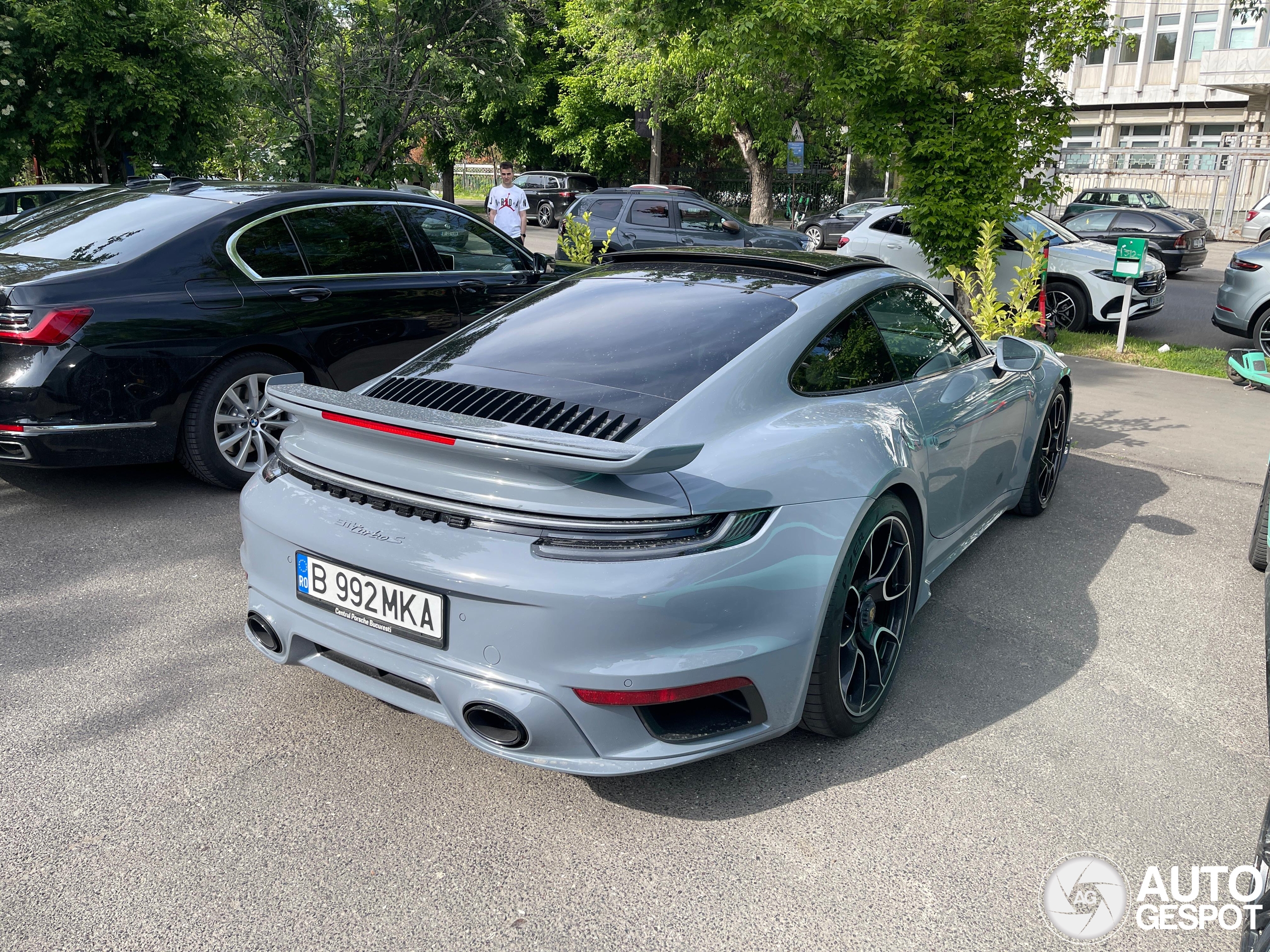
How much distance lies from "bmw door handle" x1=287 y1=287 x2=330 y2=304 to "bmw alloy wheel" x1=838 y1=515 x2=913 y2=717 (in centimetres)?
383

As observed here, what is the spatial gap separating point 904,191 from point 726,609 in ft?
28.3

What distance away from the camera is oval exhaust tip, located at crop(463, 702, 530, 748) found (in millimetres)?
2562

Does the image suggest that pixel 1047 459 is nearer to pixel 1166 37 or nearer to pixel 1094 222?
pixel 1094 222

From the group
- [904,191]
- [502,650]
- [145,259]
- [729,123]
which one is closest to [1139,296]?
[904,191]

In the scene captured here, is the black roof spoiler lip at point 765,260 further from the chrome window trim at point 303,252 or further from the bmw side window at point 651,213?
the bmw side window at point 651,213

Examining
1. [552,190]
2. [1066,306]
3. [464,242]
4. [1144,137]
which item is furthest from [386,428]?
[1144,137]

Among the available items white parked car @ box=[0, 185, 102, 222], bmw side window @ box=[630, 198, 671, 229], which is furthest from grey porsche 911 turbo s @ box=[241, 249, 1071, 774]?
bmw side window @ box=[630, 198, 671, 229]

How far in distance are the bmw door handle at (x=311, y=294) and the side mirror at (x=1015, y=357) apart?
3.69 meters

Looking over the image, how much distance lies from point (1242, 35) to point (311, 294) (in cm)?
4482

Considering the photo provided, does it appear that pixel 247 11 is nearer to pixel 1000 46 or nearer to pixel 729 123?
pixel 1000 46

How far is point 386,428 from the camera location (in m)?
2.70

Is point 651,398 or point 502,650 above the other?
point 651,398

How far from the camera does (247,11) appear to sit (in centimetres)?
1356

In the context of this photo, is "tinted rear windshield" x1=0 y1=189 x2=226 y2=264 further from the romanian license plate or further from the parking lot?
the romanian license plate
